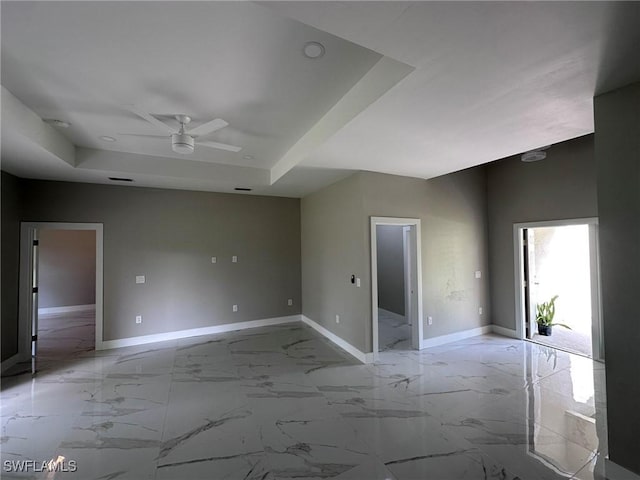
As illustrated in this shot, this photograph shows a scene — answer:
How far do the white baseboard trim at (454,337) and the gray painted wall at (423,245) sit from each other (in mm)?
Result: 78

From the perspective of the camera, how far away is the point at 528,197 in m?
4.55

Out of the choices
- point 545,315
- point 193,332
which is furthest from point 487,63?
point 193,332

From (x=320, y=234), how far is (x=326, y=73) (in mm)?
3260

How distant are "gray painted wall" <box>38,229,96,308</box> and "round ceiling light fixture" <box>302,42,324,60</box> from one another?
7.78m

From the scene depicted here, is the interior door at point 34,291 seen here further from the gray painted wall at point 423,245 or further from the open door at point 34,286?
the gray painted wall at point 423,245

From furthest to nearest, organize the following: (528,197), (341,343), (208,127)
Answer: (528,197) < (341,343) < (208,127)

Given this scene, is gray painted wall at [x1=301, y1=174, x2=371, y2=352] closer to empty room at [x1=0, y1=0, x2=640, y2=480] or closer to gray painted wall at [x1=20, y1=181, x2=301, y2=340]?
empty room at [x1=0, y1=0, x2=640, y2=480]

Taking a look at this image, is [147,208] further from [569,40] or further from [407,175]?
[569,40]

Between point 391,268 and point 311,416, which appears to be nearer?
point 311,416

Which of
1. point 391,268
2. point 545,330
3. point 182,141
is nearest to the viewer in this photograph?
point 182,141

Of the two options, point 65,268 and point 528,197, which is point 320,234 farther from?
point 65,268

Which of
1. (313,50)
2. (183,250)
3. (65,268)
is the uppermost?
(313,50)

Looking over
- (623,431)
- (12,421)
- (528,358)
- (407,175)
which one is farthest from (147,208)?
(528,358)

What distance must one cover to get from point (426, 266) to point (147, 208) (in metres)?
4.74
